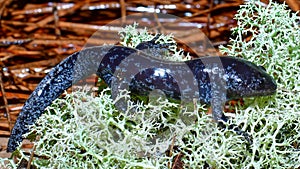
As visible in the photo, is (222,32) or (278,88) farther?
(222,32)

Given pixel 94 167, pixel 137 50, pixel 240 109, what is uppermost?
pixel 137 50

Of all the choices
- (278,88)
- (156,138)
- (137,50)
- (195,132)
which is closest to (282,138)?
(278,88)

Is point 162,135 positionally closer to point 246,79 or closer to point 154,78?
point 154,78

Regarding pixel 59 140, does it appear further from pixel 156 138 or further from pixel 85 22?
pixel 85 22

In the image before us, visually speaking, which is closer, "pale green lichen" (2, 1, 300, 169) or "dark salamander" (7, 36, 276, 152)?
"pale green lichen" (2, 1, 300, 169)

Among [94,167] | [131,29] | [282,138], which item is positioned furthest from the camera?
[131,29]

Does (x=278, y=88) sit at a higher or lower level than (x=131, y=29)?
lower

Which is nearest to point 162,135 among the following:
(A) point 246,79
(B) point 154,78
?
(B) point 154,78
